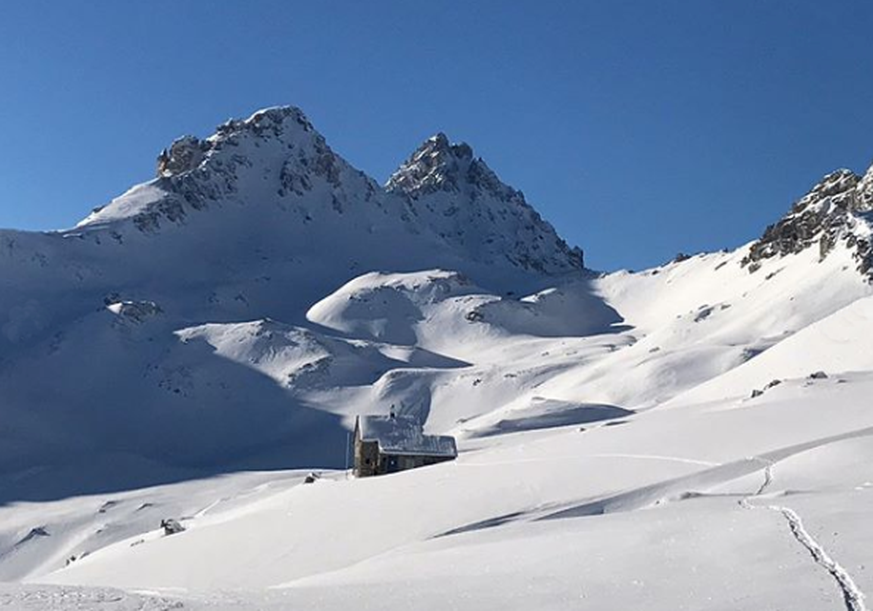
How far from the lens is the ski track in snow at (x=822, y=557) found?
45.7 ft

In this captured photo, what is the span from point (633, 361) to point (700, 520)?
87692 millimetres

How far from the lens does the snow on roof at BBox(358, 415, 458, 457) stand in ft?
191

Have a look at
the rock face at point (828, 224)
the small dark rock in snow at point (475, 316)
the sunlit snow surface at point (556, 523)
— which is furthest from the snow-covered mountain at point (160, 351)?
the rock face at point (828, 224)

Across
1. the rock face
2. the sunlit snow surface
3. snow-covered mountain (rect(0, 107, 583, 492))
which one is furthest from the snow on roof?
the rock face

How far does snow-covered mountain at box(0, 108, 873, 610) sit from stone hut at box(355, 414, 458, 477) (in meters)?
4.48

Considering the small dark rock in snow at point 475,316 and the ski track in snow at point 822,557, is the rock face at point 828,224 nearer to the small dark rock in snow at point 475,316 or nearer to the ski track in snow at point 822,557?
the small dark rock in snow at point 475,316

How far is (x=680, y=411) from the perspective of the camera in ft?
159

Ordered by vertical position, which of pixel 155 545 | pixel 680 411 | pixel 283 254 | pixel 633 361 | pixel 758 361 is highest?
pixel 283 254

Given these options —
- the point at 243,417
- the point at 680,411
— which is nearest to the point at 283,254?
the point at 243,417

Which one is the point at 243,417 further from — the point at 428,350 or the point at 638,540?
the point at 638,540

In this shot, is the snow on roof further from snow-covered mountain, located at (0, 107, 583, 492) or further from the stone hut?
snow-covered mountain, located at (0, 107, 583, 492)

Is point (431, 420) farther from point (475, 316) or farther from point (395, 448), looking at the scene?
point (475, 316)

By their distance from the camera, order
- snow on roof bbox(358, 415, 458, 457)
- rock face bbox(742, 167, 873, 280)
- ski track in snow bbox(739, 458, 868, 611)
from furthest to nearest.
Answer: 1. rock face bbox(742, 167, 873, 280)
2. snow on roof bbox(358, 415, 458, 457)
3. ski track in snow bbox(739, 458, 868, 611)

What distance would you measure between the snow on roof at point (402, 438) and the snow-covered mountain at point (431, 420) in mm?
4527
